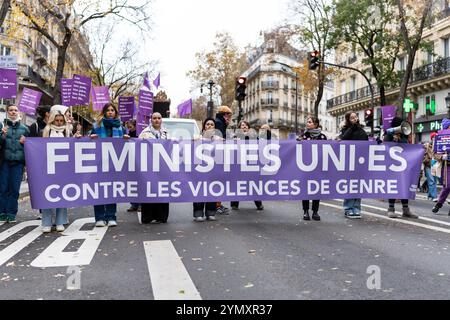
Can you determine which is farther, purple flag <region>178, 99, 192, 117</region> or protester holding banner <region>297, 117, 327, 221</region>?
purple flag <region>178, 99, 192, 117</region>

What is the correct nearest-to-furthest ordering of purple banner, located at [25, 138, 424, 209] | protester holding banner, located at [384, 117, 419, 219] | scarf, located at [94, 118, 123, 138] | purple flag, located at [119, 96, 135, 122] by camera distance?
1. purple banner, located at [25, 138, 424, 209]
2. scarf, located at [94, 118, 123, 138]
3. protester holding banner, located at [384, 117, 419, 219]
4. purple flag, located at [119, 96, 135, 122]

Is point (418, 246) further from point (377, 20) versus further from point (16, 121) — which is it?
point (377, 20)

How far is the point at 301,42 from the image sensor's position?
35.1 meters

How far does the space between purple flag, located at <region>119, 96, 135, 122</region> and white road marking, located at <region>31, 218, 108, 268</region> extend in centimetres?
1516

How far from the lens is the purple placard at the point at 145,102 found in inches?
713

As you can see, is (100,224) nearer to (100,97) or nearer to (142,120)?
(142,120)

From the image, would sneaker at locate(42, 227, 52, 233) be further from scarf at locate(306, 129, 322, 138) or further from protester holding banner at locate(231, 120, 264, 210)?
scarf at locate(306, 129, 322, 138)

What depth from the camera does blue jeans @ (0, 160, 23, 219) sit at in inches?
328

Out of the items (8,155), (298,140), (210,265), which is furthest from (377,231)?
(8,155)

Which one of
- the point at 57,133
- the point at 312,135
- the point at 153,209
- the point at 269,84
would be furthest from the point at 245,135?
the point at 269,84

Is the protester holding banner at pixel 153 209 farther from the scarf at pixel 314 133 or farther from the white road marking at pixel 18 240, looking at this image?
the scarf at pixel 314 133

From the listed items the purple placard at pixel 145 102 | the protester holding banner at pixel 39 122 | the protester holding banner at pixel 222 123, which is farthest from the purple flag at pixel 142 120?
the protester holding banner at pixel 39 122

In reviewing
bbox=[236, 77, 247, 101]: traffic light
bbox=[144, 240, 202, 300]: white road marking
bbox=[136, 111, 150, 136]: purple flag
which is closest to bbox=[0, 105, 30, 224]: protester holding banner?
bbox=[144, 240, 202, 300]: white road marking
